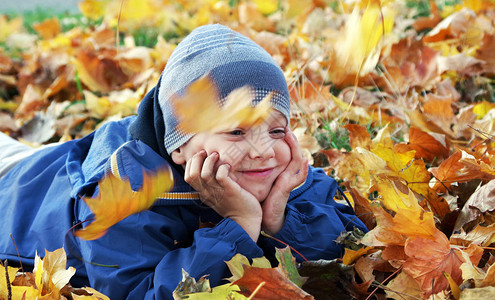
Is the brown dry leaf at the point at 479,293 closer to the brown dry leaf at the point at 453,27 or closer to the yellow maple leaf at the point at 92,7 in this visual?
the brown dry leaf at the point at 453,27

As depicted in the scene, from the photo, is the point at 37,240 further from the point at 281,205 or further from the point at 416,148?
the point at 416,148

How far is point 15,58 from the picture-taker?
14.6ft

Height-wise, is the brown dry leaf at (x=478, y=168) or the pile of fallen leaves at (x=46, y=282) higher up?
the brown dry leaf at (x=478, y=168)

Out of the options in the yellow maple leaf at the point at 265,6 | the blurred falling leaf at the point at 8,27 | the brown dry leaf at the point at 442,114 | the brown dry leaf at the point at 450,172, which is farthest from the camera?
the blurred falling leaf at the point at 8,27

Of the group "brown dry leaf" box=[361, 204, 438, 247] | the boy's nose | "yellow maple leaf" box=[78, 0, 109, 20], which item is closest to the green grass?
"yellow maple leaf" box=[78, 0, 109, 20]

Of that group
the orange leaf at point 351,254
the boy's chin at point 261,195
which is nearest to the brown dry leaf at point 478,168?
the orange leaf at point 351,254

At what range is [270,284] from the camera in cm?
133

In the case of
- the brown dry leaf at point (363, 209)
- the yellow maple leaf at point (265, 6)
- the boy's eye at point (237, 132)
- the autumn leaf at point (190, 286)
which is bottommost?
the yellow maple leaf at point (265, 6)

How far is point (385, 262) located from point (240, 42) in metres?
0.77

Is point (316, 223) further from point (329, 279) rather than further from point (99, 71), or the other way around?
point (99, 71)

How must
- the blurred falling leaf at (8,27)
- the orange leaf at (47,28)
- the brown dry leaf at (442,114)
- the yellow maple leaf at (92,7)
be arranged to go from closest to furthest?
the brown dry leaf at (442,114), the yellow maple leaf at (92,7), the orange leaf at (47,28), the blurred falling leaf at (8,27)

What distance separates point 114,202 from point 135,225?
0.10 metres

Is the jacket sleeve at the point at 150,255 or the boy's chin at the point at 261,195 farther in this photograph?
the boy's chin at the point at 261,195

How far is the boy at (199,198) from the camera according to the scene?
1.55m
